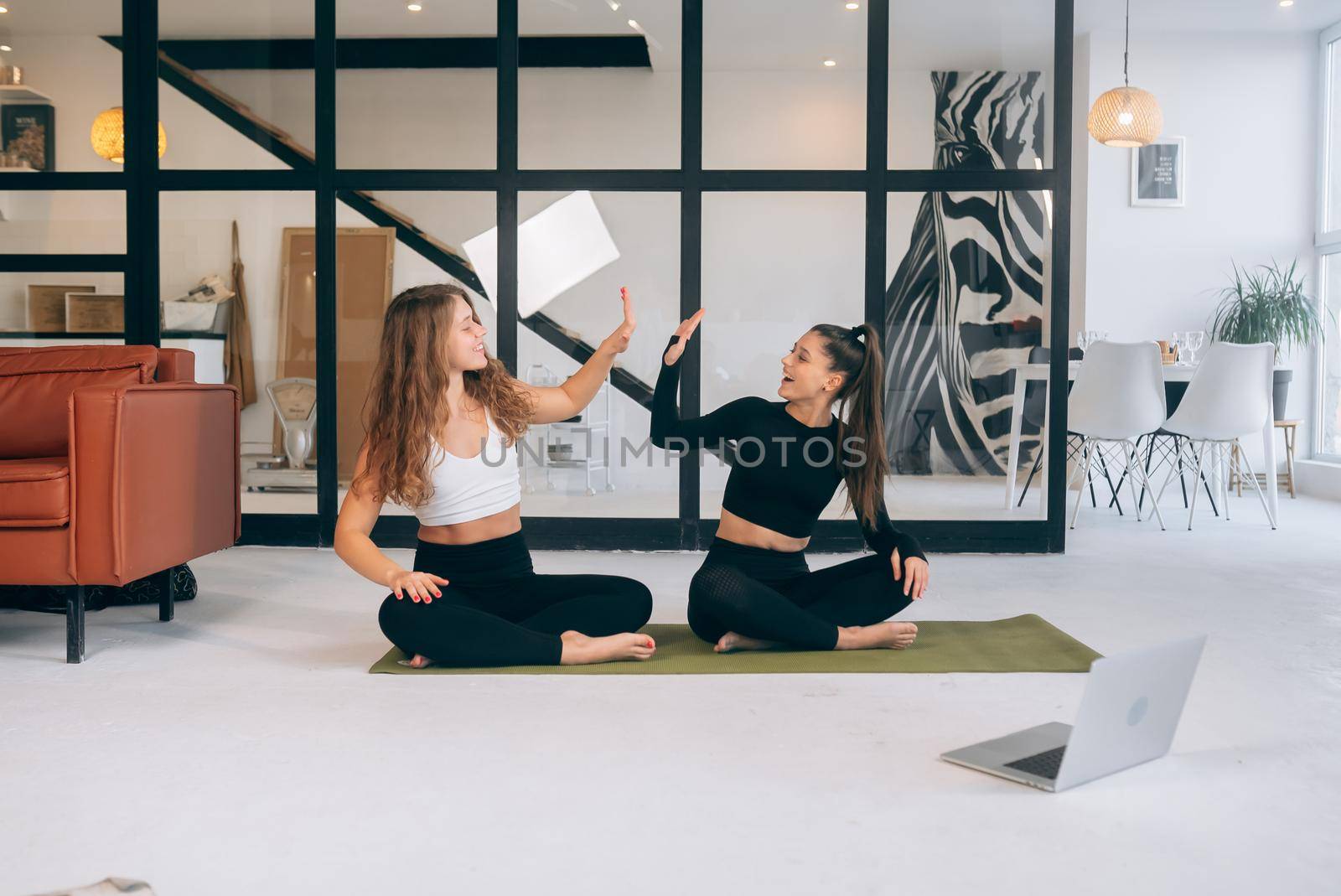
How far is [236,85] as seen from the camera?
15.8 ft

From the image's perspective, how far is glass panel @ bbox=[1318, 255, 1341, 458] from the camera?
7.51 m

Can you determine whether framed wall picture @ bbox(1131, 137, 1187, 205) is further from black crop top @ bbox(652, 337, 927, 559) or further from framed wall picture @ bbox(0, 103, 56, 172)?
framed wall picture @ bbox(0, 103, 56, 172)

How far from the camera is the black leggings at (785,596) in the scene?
110 inches

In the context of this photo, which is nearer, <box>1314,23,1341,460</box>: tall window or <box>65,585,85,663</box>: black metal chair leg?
<box>65,585,85,663</box>: black metal chair leg

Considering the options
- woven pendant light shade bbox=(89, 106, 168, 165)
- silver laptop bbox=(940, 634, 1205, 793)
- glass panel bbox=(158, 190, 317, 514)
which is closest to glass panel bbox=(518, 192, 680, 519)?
glass panel bbox=(158, 190, 317, 514)

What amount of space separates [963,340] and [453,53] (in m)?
2.54

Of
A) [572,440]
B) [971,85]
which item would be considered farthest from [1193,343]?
[572,440]

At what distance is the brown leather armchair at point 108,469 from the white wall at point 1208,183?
244 inches

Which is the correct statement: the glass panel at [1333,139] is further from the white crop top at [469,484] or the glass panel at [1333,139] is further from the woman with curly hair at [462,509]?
the white crop top at [469,484]

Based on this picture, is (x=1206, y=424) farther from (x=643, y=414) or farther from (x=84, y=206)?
(x=84, y=206)

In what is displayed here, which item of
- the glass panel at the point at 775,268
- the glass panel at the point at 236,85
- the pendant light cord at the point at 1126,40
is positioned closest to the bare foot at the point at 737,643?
the glass panel at the point at 775,268

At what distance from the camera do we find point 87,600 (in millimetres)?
3604

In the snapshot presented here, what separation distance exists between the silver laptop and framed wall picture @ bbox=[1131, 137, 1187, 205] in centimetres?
638

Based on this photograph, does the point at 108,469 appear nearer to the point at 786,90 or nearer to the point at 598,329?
the point at 598,329
